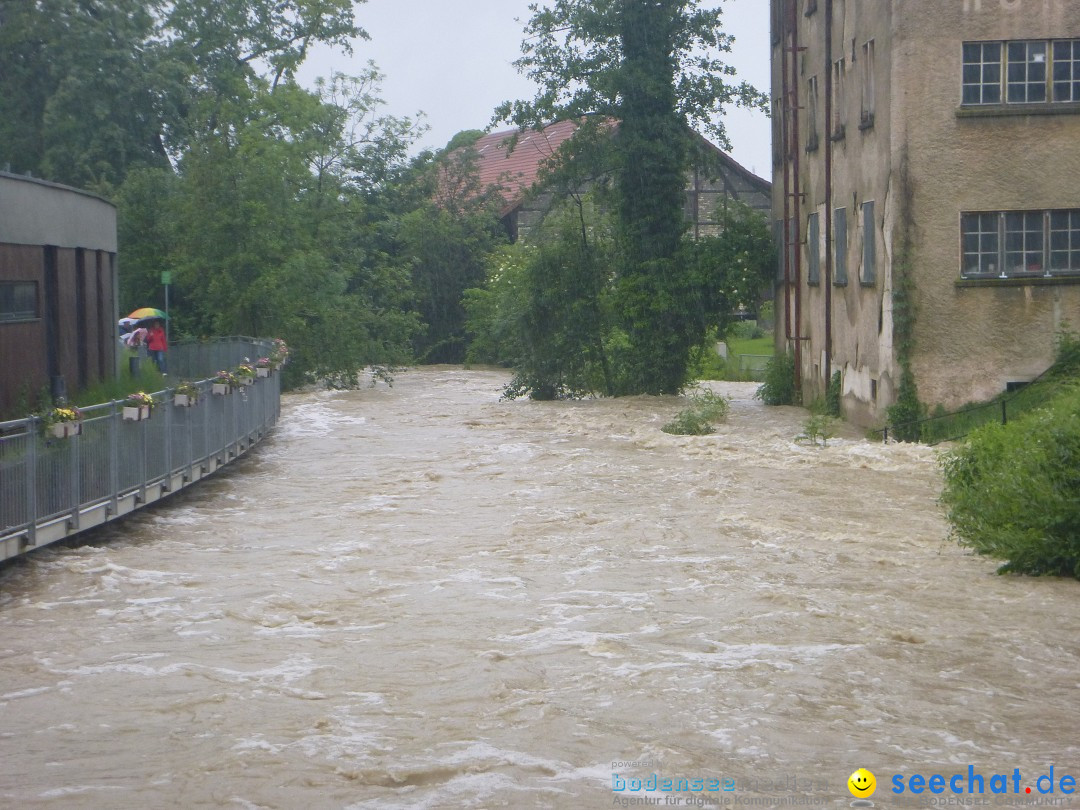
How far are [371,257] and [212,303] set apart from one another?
11.4 metres

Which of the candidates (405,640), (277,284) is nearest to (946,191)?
(405,640)

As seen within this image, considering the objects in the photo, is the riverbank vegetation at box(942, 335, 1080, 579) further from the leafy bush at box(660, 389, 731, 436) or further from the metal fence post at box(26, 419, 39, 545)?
the leafy bush at box(660, 389, 731, 436)

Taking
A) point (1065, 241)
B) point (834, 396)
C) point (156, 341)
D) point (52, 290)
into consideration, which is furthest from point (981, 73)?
point (156, 341)

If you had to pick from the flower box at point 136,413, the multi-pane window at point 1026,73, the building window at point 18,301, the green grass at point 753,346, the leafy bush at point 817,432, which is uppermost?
the multi-pane window at point 1026,73

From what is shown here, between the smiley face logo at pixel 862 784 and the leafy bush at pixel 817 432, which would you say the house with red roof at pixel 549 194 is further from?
the smiley face logo at pixel 862 784

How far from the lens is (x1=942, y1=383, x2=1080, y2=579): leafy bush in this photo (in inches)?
517

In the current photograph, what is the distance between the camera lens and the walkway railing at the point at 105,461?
13.3 m

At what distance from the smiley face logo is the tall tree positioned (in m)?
26.1

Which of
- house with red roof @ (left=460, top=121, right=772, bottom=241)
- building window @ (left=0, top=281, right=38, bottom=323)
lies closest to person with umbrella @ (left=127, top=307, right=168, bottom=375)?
building window @ (left=0, top=281, right=38, bottom=323)

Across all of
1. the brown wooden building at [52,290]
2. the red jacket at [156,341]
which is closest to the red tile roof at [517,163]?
the red jacket at [156,341]

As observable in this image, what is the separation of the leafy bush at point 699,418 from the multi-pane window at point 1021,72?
7307mm

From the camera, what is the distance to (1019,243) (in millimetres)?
24203

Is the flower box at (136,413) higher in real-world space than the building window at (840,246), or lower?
lower

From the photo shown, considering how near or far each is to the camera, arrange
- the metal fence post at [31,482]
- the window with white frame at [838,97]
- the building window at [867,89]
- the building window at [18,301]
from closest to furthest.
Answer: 1. the metal fence post at [31,482]
2. the building window at [18,301]
3. the building window at [867,89]
4. the window with white frame at [838,97]
